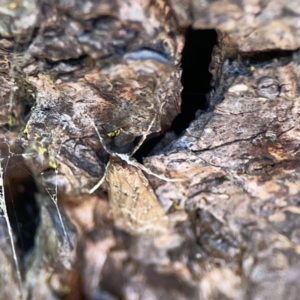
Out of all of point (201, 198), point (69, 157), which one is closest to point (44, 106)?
point (69, 157)

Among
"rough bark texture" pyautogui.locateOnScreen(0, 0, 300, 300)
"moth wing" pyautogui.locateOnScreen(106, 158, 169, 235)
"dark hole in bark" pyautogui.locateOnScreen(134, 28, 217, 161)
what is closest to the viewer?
"rough bark texture" pyautogui.locateOnScreen(0, 0, 300, 300)

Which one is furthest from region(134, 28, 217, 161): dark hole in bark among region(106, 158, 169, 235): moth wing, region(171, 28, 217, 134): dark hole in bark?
region(106, 158, 169, 235): moth wing

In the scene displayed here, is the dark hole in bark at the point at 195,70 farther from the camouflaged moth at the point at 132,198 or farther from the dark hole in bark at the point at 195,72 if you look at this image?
the camouflaged moth at the point at 132,198

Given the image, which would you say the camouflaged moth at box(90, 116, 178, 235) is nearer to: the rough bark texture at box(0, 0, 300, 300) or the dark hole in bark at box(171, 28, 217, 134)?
the rough bark texture at box(0, 0, 300, 300)

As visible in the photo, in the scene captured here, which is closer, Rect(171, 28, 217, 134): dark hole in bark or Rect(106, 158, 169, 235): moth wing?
Rect(171, 28, 217, 134): dark hole in bark

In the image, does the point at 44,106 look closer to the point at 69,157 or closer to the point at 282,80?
the point at 69,157

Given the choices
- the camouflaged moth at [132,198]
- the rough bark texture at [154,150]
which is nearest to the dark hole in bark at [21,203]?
the rough bark texture at [154,150]

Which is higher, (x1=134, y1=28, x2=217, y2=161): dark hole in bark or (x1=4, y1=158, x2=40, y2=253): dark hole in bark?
(x1=134, y1=28, x2=217, y2=161): dark hole in bark
